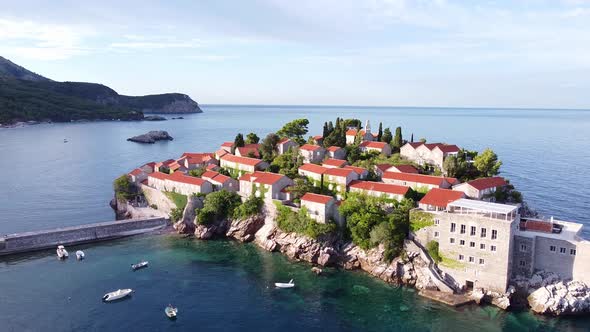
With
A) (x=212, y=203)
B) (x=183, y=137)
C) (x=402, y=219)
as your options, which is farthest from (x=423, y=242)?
(x=183, y=137)

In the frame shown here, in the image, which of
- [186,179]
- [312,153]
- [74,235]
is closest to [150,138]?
[186,179]

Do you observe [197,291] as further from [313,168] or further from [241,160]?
[241,160]

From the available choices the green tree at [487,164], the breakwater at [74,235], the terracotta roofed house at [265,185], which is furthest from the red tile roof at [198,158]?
the green tree at [487,164]

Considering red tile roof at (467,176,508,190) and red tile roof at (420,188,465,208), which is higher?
red tile roof at (467,176,508,190)

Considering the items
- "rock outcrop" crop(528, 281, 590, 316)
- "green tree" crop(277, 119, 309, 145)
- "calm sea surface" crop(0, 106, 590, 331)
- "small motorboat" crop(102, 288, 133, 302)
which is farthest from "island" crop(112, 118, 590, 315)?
"small motorboat" crop(102, 288, 133, 302)

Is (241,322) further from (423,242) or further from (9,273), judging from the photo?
(9,273)

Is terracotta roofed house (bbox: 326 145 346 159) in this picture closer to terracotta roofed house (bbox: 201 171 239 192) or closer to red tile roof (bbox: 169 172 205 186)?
terracotta roofed house (bbox: 201 171 239 192)
